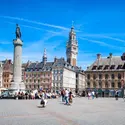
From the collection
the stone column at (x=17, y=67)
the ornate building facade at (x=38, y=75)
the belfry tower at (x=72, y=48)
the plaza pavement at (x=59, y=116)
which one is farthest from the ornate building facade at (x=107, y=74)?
Answer: the belfry tower at (x=72, y=48)

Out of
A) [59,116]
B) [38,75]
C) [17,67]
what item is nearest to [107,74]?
[17,67]

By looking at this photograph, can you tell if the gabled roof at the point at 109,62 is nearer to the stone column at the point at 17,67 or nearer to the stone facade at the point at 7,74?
the stone column at the point at 17,67

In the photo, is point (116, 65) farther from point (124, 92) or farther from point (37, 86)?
point (37, 86)

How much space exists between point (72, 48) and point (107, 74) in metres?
72.9

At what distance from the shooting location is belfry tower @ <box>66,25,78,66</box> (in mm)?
149875

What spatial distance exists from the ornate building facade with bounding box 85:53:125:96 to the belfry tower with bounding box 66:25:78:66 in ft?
215

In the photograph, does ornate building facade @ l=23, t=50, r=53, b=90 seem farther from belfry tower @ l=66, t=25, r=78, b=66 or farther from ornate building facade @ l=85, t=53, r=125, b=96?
ornate building facade @ l=85, t=53, r=125, b=96

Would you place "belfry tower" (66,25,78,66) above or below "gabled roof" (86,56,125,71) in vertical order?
above

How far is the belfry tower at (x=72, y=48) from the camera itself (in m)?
150

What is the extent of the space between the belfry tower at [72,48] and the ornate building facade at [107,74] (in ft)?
215

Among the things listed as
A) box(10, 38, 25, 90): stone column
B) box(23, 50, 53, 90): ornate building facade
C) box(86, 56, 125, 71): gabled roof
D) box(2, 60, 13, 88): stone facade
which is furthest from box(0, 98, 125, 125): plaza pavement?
box(2, 60, 13, 88): stone facade

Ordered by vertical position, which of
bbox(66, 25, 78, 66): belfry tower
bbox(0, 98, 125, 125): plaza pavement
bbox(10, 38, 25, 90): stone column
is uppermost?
bbox(66, 25, 78, 66): belfry tower

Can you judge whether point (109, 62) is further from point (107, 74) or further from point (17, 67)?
point (17, 67)

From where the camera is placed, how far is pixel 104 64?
82.5 metres
